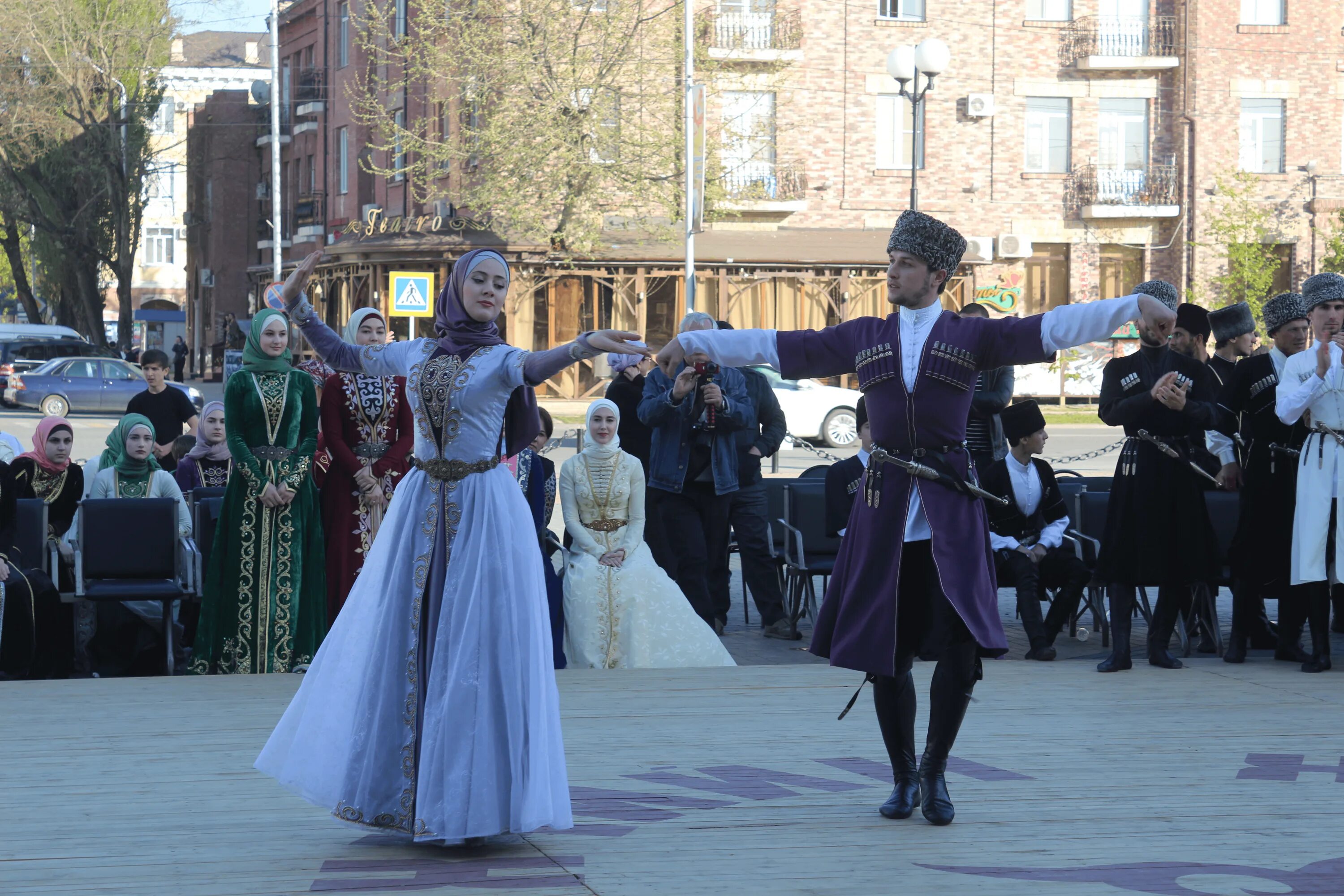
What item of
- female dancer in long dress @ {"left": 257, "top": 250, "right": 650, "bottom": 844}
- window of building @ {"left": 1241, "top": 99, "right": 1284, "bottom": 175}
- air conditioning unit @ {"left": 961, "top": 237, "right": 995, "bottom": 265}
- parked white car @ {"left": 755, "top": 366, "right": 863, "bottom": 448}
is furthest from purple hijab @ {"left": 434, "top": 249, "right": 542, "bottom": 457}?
window of building @ {"left": 1241, "top": 99, "right": 1284, "bottom": 175}

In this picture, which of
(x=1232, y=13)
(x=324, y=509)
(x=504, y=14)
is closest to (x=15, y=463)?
(x=324, y=509)

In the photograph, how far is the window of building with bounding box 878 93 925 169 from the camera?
3412 centimetres

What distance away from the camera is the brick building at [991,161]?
3353 centimetres

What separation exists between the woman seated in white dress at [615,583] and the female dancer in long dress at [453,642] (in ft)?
12.6

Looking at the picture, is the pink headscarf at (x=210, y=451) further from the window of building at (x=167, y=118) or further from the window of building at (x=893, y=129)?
the window of building at (x=167, y=118)

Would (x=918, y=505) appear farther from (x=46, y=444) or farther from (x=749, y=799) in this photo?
(x=46, y=444)

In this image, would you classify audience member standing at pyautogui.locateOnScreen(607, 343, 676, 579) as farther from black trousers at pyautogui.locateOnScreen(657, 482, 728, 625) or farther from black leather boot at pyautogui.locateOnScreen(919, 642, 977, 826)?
black leather boot at pyautogui.locateOnScreen(919, 642, 977, 826)

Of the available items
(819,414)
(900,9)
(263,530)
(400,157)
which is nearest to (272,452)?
(263,530)

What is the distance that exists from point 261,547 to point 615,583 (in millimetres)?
1906

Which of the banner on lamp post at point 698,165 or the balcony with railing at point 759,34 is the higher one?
the balcony with railing at point 759,34

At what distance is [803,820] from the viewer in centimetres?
522

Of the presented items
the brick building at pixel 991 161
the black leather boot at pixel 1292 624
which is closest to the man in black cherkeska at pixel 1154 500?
the black leather boot at pixel 1292 624

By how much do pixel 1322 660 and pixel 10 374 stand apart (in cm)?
3158

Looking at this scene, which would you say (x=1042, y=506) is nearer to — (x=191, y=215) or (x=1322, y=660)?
(x=1322, y=660)
